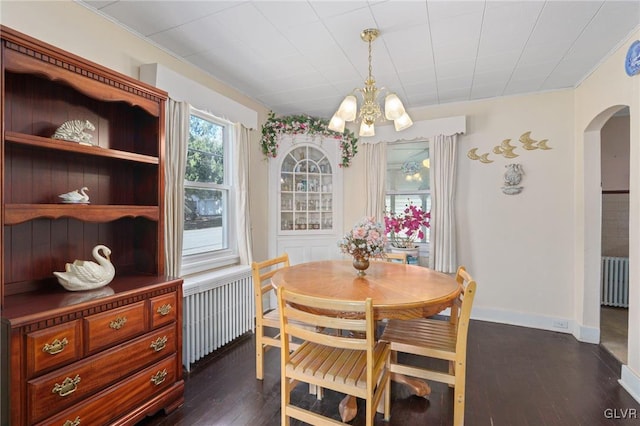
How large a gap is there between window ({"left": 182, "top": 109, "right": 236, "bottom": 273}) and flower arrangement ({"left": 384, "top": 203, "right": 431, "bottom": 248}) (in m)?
1.98

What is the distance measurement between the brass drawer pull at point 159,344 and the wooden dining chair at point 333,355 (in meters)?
0.87

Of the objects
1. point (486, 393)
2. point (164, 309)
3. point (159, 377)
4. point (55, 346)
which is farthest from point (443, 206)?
point (55, 346)

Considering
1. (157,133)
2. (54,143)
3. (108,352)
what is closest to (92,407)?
(108,352)

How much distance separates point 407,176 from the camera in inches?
156

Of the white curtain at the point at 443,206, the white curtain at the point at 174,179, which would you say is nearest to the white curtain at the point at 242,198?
the white curtain at the point at 174,179

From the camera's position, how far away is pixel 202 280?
2.57m

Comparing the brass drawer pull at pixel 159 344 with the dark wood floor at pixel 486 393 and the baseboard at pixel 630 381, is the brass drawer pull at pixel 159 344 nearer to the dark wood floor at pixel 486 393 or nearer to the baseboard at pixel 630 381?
the dark wood floor at pixel 486 393

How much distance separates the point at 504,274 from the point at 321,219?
93.7 inches

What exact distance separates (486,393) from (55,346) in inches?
106

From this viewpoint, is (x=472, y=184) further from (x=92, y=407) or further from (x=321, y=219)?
(x=92, y=407)

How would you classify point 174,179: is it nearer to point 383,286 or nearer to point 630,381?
point 383,286

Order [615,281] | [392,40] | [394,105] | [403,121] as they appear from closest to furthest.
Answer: [394,105] → [403,121] → [392,40] → [615,281]

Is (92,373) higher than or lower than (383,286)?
lower

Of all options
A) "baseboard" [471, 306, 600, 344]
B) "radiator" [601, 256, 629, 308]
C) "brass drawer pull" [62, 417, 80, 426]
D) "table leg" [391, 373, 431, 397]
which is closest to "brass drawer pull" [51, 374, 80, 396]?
"brass drawer pull" [62, 417, 80, 426]
